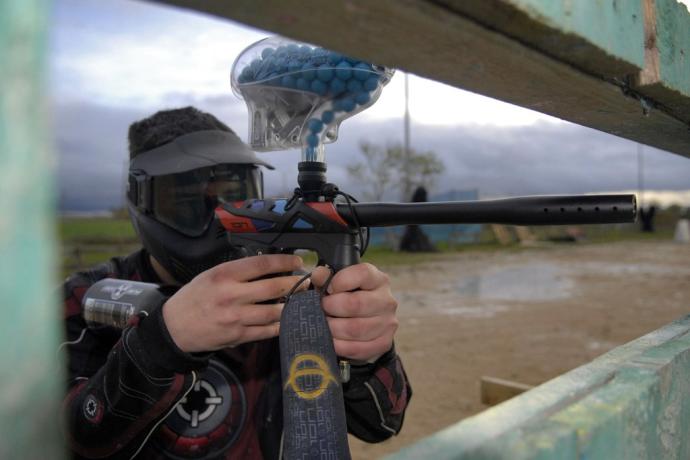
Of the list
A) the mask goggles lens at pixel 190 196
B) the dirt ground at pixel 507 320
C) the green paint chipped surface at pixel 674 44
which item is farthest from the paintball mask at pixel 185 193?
the dirt ground at pixel 507 320

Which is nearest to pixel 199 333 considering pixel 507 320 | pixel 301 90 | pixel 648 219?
pixel 301 90

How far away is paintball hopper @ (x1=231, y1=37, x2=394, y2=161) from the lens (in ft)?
4.50

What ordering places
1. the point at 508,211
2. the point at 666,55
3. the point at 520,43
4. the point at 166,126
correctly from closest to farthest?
the point at 520,43 < the point at 666,55 < the point at 508,211 < the point at 166,126

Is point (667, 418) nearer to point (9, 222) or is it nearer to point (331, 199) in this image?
point (331, 199)

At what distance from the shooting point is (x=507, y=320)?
23.6 ft

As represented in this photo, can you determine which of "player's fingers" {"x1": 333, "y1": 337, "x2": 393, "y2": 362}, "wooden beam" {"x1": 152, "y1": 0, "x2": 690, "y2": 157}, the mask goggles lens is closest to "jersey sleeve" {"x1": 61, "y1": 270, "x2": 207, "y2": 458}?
"player's fingers" {"x1": 333, "y1": 337, "x2": 393, "y2": 362}

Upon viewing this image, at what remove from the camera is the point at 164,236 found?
1.93 meters

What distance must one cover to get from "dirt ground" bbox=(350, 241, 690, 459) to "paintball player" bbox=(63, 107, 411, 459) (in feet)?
6.45

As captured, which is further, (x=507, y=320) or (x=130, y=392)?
(x=507, y=320)

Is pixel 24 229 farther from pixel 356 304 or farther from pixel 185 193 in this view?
pixel 185 193

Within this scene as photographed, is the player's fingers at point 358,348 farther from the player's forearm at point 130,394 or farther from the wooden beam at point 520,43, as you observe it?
the wooden beam at point 520,43

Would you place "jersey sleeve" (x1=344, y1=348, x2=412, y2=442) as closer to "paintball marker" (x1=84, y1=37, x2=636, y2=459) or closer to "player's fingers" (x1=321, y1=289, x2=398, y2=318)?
"player's fingers" (x1=321, y1=289, x2=398, y2=318)

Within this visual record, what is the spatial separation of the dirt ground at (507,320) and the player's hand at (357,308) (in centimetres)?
243

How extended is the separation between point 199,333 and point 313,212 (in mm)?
402
